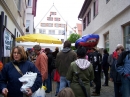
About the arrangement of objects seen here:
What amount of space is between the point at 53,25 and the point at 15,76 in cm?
5784

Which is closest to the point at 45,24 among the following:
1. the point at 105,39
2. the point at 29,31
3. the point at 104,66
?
the point at 29,31

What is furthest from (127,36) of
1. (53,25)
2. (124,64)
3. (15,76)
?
(53,25)

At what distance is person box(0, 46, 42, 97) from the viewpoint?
3195 millimetres

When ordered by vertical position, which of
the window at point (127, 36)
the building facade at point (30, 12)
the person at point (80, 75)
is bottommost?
the person at point (80, 75)

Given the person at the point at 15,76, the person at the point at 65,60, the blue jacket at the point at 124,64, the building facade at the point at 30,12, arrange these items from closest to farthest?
the person at the point at 15,76, the blue jacket at the point at 124,64, the person at the point at 65,60, the building facade at the point at 30,12

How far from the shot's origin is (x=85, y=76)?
4164 mm

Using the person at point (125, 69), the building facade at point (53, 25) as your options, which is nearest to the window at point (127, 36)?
the person at point (125, 69)

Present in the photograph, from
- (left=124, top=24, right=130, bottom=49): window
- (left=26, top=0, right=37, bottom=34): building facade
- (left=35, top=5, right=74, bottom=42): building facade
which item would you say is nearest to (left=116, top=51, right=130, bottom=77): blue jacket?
(left=124, top=24, right=130, bottom=49): window

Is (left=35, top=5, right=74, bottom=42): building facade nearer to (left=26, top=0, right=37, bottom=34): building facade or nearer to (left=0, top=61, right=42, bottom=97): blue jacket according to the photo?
(left=26, top=0, right=37, bottom=34): building facade

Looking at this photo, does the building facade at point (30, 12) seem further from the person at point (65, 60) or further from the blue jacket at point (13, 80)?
the blue jacket at point (13, 80)

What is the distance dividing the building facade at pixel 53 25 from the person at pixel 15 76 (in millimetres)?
54520

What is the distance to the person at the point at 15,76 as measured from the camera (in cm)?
320

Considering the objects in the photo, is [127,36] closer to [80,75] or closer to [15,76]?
[80,75]

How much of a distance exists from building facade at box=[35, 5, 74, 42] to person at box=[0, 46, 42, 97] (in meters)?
54.5
